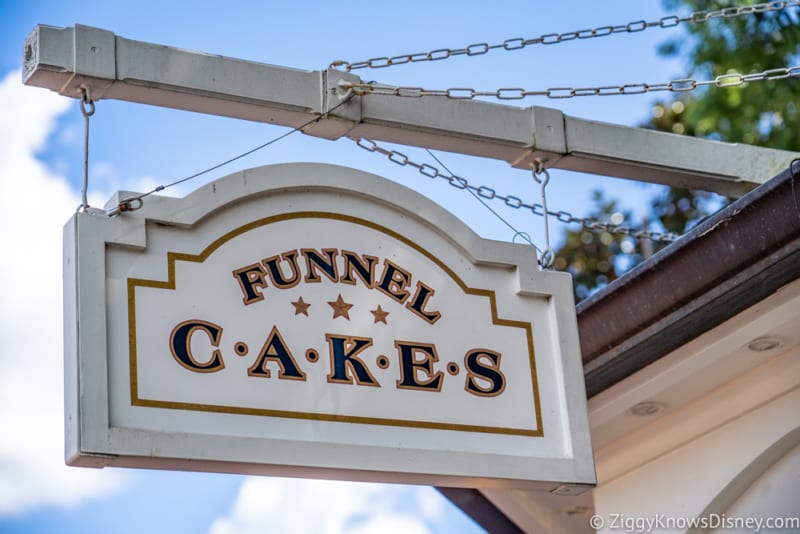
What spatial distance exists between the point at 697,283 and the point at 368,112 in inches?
50.2

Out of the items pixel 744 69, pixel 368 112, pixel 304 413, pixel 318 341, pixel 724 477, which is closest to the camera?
pixel 304 413

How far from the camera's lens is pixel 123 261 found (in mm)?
3535

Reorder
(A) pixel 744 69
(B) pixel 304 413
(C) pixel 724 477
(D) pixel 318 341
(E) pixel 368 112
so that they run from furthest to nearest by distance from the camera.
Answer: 1. (A) pixel 744 69
2. (C) pixel 724 477
3. (E) pixel 368 112
4. (D) pixel 318 341
5. (B) pixel 304 413

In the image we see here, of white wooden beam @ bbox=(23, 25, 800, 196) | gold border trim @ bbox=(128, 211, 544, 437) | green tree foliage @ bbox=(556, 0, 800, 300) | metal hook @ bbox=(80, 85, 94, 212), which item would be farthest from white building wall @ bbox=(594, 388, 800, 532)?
green tree foliage @ bbox=(556, 0, 800, 300)

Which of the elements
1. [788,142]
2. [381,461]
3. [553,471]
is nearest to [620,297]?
[553,471]

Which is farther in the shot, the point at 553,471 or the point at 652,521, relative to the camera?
the point at 652,521

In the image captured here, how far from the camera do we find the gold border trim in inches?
135

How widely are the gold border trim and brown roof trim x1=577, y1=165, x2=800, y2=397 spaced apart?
778 millimetres

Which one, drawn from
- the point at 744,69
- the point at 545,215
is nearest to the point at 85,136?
the point at 545,215

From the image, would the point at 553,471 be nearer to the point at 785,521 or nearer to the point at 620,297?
the point at 620,297

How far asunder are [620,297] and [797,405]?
0.94 metres

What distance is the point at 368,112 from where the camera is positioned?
175 inches

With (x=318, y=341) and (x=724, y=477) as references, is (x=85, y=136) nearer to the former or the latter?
(x=318, y=341)

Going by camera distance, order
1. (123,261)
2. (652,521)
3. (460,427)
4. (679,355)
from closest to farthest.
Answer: (123,261), (460,427), (679,355), (652,521)
